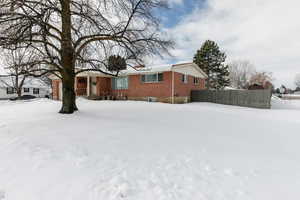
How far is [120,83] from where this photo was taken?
61.7 ft

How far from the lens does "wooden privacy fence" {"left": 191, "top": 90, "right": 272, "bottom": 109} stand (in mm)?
15227

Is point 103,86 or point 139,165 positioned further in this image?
point 103,86

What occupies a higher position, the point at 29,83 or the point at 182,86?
the point at 29,83

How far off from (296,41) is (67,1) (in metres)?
22.1

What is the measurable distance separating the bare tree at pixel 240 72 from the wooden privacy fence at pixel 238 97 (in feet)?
106

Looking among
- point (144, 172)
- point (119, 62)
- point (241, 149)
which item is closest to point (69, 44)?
point (119, 62)

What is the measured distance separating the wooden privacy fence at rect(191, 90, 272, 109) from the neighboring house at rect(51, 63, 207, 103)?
1.67 metres

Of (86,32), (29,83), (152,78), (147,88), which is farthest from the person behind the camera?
(29,83)

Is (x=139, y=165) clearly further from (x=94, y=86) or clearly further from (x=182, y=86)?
(x=94, y=86)

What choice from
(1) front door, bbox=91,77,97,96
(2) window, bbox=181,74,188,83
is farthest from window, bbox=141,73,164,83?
(1) front door, bbox=91,77,97,96

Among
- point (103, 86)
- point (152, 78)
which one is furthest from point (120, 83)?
point (152, 78)

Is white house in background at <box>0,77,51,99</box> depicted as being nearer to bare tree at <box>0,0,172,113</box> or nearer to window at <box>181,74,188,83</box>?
window at <box>181,74,188,83</box>

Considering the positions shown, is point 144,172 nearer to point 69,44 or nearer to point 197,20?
point 69,44

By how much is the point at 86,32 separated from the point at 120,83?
37.3 feet
